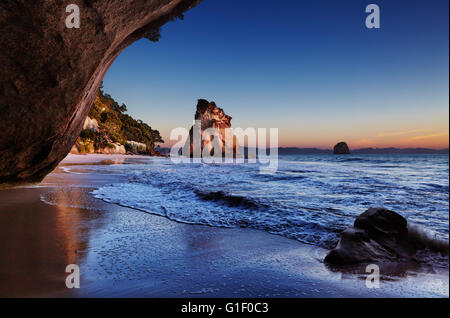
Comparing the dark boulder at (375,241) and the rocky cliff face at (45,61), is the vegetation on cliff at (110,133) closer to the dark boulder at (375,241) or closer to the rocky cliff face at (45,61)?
the rocky cliff face at (45,61)

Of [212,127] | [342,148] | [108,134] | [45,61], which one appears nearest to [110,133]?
[108,134]

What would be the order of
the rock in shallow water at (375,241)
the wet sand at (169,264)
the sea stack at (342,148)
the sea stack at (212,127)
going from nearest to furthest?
the wet sand at (169,264) → the rock in shallow water at (375,241) → the sea stack at (212,127) → the sea stack at (342,148)

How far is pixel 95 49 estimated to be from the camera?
13.2 ft

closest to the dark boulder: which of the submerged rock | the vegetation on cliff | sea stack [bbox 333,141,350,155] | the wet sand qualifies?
the submerged rock

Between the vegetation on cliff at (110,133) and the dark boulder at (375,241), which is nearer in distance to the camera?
the dark boulder at (375,241)

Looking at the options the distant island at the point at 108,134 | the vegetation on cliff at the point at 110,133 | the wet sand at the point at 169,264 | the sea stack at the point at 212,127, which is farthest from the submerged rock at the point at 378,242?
the sea stack at the point at 212,127

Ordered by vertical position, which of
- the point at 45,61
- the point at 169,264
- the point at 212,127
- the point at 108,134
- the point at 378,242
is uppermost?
the point at 212,127

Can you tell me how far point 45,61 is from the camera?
3516mm

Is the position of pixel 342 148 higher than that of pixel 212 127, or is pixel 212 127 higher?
pixel 212 127

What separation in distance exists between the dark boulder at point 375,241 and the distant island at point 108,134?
35803 millimetres

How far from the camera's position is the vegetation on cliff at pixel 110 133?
38.4 m

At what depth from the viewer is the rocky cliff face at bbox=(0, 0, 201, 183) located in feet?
10.6

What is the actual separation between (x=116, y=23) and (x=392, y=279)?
5394mm

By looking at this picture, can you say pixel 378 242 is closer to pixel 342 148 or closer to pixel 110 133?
pixel 110 133
